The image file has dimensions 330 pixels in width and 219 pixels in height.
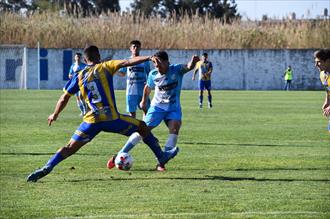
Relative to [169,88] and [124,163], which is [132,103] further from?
[124,163]

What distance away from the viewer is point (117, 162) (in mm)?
13031

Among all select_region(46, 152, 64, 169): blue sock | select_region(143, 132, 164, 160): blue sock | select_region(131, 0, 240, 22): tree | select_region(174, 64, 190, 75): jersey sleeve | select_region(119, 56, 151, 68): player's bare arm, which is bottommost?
select_region(46, 152, 64, 169): blue sock

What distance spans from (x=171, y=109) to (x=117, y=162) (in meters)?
1.58

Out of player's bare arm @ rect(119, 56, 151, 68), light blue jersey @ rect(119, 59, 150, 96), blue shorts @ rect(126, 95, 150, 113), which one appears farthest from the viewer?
light blue jersey @ rect(119, 59, 150, 96)

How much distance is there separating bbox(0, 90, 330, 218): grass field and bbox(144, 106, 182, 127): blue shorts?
2.32 ft

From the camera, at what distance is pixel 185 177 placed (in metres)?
12.8

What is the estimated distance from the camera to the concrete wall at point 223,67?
5797 centimetres

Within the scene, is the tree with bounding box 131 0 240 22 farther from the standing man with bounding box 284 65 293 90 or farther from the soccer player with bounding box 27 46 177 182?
the soccer player with bounding box 27 46 177 182

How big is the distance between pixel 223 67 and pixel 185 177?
48.1m

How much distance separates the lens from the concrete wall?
5797 centimetres

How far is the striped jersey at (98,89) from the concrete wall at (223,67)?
46.0 meters

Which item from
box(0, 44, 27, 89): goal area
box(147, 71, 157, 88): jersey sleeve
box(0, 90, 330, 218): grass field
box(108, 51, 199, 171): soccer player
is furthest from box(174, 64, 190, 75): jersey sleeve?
box(0, 44, 27, 89): goal area

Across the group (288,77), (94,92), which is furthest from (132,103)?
(288,77)

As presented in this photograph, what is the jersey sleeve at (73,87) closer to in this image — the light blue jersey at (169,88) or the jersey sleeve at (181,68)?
the light blue jersey at (169,88)
